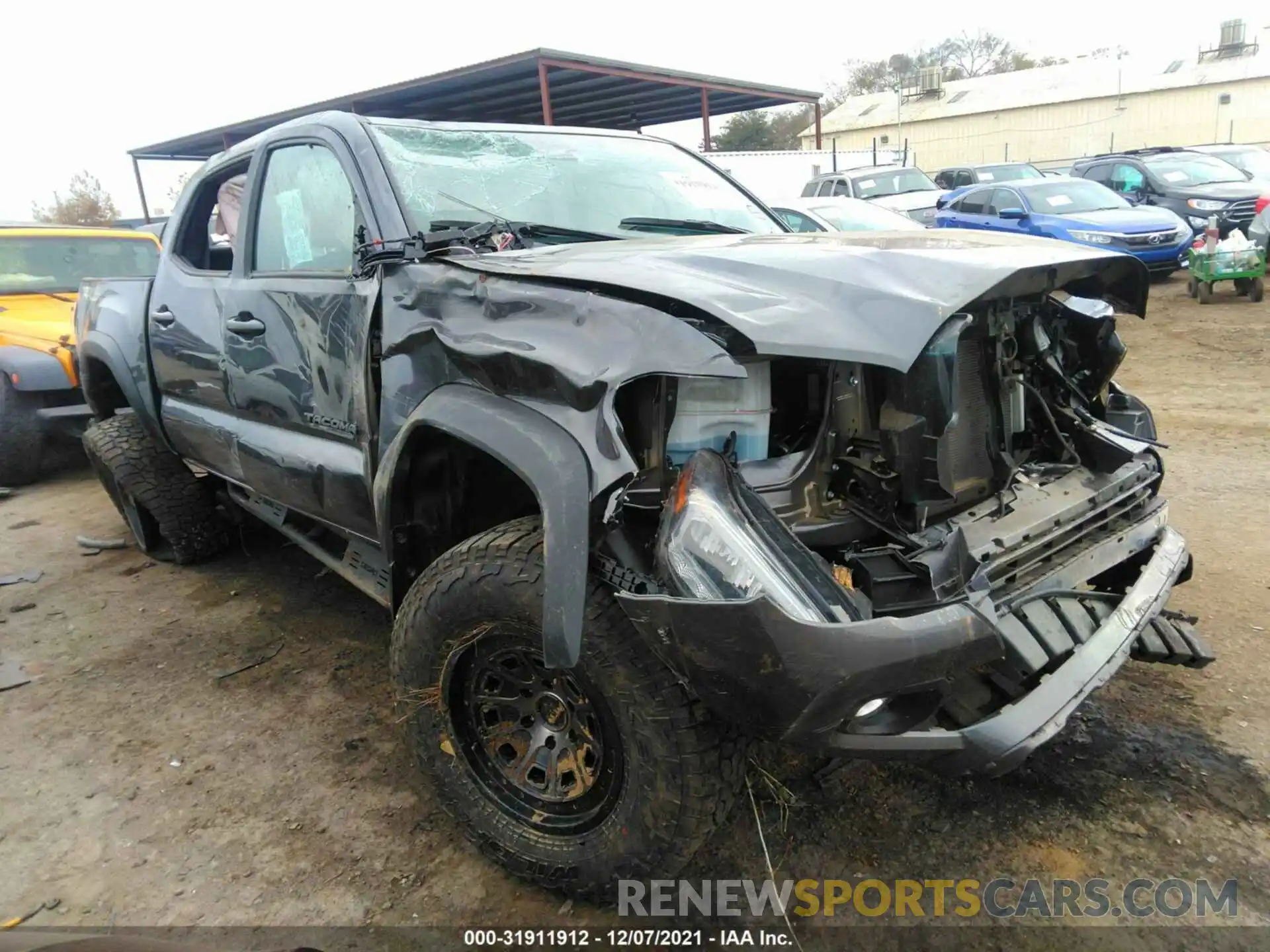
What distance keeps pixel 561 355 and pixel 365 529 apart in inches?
47.8

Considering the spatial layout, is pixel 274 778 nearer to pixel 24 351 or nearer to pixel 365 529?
pixel 365 529

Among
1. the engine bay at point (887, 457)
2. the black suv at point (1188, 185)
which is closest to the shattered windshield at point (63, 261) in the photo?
the engine bay at point (887, 457)

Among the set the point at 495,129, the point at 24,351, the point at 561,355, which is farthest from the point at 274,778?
the point at 24,351

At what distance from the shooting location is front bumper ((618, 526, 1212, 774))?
1610 millimetres

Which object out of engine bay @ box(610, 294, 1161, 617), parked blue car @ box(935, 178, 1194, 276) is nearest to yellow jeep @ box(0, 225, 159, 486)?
engine bay @ box(610, 294, 1161, 617)

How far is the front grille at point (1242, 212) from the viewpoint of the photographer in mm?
12609

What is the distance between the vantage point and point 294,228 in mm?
3166

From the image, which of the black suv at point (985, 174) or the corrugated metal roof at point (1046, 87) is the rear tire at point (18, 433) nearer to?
the black suv at point (985, 174)

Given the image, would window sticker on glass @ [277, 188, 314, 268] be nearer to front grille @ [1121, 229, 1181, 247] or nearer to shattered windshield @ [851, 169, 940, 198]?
front grille @ [1121, 229, 1181, 247]

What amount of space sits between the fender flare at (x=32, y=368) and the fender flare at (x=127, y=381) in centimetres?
217

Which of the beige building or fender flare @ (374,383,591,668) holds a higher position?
the beige building

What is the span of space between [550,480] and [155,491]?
11.0 feet

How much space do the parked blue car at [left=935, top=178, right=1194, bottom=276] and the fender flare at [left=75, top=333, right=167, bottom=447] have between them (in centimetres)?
991

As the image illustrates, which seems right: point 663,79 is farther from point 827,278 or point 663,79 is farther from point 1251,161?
point 827,278
